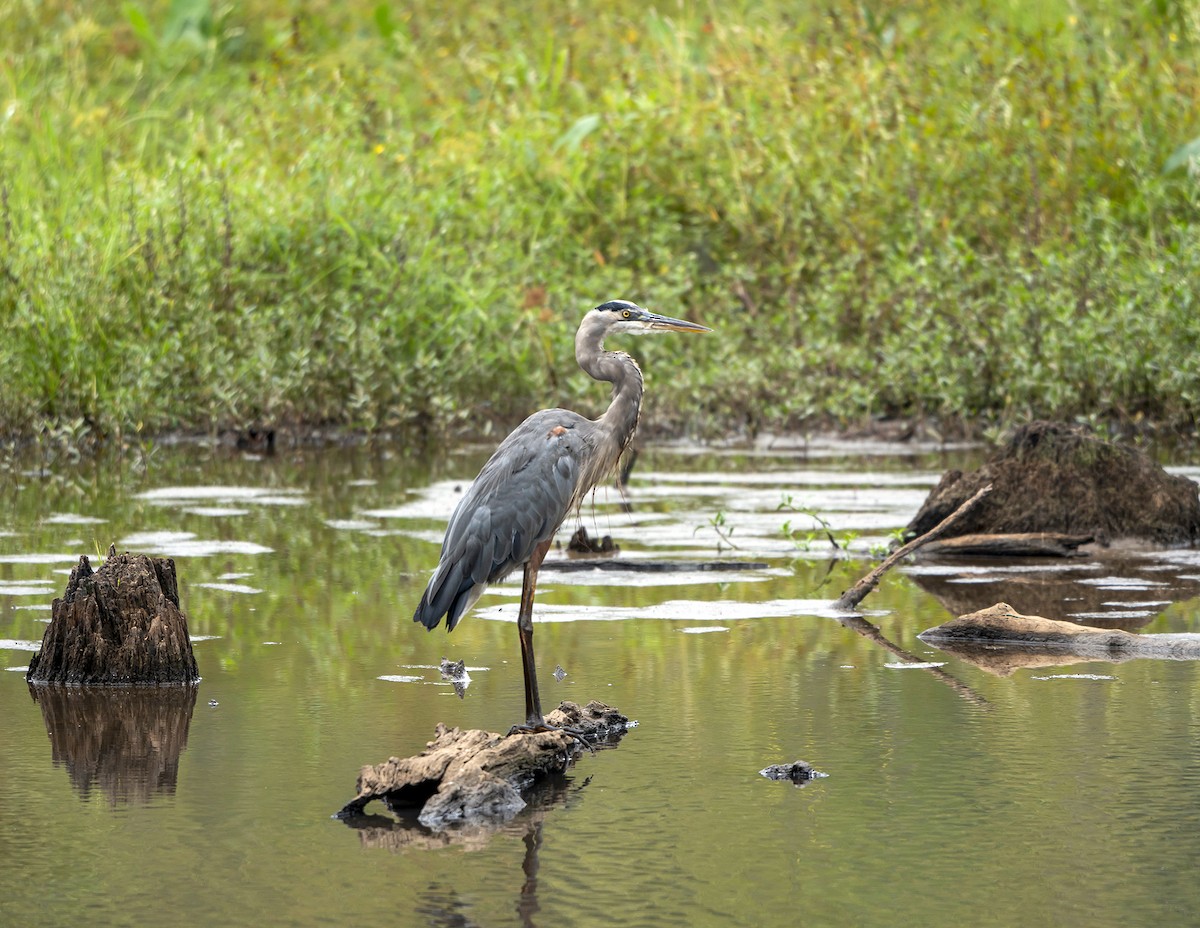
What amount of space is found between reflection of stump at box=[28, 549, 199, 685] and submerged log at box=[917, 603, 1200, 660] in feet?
8.50

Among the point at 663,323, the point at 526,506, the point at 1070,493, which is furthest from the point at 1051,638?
the point at 1070,493

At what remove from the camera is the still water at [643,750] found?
4211 mm

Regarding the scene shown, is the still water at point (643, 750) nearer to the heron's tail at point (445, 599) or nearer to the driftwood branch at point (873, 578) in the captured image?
the driftwood branch at point (873, 578)

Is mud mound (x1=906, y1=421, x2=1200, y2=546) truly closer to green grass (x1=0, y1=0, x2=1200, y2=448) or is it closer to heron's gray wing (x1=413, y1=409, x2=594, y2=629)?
heron's gray wing (x1=413, y1=409, x2=594, y2=629)

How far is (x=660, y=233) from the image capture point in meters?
17.1

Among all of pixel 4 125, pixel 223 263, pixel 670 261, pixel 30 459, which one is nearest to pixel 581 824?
pixel 30 459

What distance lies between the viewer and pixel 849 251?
16.9 m

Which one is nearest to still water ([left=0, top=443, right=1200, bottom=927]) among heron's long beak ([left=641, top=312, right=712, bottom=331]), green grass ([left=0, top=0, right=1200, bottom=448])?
heron's long beak ([left=641, top=312, right=712, bottom=331])

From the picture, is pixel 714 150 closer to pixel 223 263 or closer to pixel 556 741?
pixel 223 263

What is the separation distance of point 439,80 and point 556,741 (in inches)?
701

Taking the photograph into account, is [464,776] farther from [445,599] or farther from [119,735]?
[119,735]

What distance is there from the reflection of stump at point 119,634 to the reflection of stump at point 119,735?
69 mm

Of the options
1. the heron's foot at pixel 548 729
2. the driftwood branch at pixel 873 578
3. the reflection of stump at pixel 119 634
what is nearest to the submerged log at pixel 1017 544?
the driftwood branch at pixel 873 578

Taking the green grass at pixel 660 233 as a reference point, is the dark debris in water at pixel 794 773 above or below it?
below
